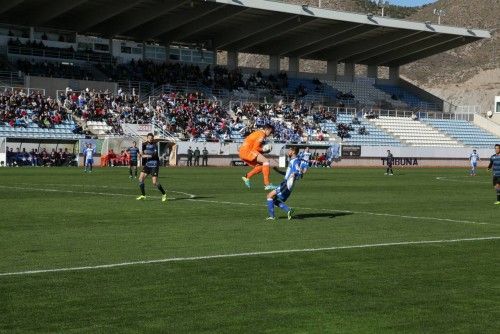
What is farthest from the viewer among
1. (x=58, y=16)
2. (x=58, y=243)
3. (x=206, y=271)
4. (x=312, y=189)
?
(x=58, y=16)

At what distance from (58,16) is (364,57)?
33771mm

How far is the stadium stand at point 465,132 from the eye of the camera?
83688 mm

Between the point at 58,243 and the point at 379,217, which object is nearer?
the point at 58,243

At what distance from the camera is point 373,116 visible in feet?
266

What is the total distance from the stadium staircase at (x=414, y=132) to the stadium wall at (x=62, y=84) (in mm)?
25438

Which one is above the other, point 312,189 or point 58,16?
point 58,16

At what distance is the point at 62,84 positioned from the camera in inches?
2576

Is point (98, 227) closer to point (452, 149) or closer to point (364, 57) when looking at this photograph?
point (452, 149)

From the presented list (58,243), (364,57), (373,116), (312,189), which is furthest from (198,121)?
(58,243)

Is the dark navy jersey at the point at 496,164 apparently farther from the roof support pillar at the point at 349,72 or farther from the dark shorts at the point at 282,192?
the roof support pillar at the point at 349,72

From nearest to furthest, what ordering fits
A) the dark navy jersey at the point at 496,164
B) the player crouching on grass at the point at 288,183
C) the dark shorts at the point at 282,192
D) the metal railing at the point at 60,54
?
the player crouching on grass at the point at 288,183 < the dark shorts at the point at 282,192 < the dark navy jersey at the point at 496,164 < the metal railing at the point at 60,54

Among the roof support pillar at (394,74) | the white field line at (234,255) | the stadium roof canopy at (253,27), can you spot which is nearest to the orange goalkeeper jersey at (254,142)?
the white field line at (234,255)

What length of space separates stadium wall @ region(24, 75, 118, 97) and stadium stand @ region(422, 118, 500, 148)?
3228cm

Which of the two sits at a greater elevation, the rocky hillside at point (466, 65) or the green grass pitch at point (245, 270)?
the rocky hillside at point (466, 65)
